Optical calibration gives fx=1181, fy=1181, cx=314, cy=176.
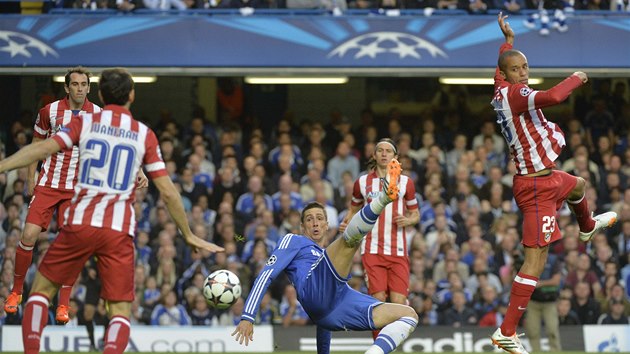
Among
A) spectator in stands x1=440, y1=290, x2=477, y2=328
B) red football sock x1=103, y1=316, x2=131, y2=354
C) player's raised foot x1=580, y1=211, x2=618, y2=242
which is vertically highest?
player's raised foot x1=580, y1=211, x2=618, y2=242

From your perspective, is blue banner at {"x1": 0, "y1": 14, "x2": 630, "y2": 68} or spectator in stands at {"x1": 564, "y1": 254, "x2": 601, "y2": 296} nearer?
spectator in stands at {"x1": 564, "y1": 254, "x2": 601, "y2": 296}

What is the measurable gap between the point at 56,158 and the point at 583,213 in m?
4.89

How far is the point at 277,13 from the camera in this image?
18047 mm

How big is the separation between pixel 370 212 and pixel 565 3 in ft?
34.1

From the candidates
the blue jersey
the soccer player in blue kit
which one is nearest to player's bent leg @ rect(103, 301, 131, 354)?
the soccer player in blue kit

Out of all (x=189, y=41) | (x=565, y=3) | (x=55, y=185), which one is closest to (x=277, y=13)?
(x=189, y=41)

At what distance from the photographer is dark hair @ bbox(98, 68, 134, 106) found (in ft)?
26.9

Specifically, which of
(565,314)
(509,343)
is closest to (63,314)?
(509,343)

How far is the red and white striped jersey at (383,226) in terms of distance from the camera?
40.1ft

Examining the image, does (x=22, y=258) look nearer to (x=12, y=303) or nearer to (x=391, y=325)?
(x=12, y=303)


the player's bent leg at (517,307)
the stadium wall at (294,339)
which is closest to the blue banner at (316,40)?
the stadium wall at (294,339)

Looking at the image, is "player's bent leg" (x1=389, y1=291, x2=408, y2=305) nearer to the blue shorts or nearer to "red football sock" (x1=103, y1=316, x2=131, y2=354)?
the blue shorts

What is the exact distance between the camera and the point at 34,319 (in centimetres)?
852

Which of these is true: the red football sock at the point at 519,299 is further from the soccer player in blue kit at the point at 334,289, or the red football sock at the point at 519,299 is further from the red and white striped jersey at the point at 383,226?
the red and white striped jersey at the point at 383,226
